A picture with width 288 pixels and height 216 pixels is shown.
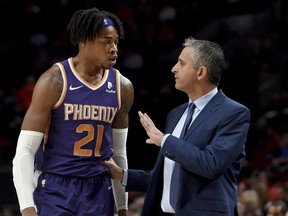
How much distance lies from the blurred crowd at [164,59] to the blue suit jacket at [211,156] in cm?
381

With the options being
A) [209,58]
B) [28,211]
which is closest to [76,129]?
[28,211]

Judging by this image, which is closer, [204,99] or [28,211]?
[28,211]

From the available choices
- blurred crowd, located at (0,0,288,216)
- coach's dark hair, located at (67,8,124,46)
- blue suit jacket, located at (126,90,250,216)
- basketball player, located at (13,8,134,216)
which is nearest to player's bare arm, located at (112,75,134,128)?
basketball player, located at (13,8,134,216)

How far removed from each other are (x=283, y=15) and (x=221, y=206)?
29.8 feet

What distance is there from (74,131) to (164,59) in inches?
278

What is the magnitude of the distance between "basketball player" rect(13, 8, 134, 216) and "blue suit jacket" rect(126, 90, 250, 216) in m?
0.41

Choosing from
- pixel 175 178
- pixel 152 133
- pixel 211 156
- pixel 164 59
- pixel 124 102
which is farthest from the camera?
pixel 164 59

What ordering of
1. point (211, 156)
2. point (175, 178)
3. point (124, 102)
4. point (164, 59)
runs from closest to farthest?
point (211, 156) → point (175, 178) → point (124, 102) → point (164, 59)

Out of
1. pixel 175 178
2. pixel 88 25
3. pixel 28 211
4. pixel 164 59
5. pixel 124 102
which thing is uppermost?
pixel 88 25

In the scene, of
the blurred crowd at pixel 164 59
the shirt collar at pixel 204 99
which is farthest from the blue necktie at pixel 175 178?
the blurred crowd at pixel 164 59

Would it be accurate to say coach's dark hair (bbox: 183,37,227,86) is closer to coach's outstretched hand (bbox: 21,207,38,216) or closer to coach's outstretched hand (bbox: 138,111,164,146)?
coach's outstretched hand (bbox: 138,111,164,146)

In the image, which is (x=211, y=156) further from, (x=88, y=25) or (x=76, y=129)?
(x=88, y=25)

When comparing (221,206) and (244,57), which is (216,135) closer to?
(221,206)

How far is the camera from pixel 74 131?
168 inches
